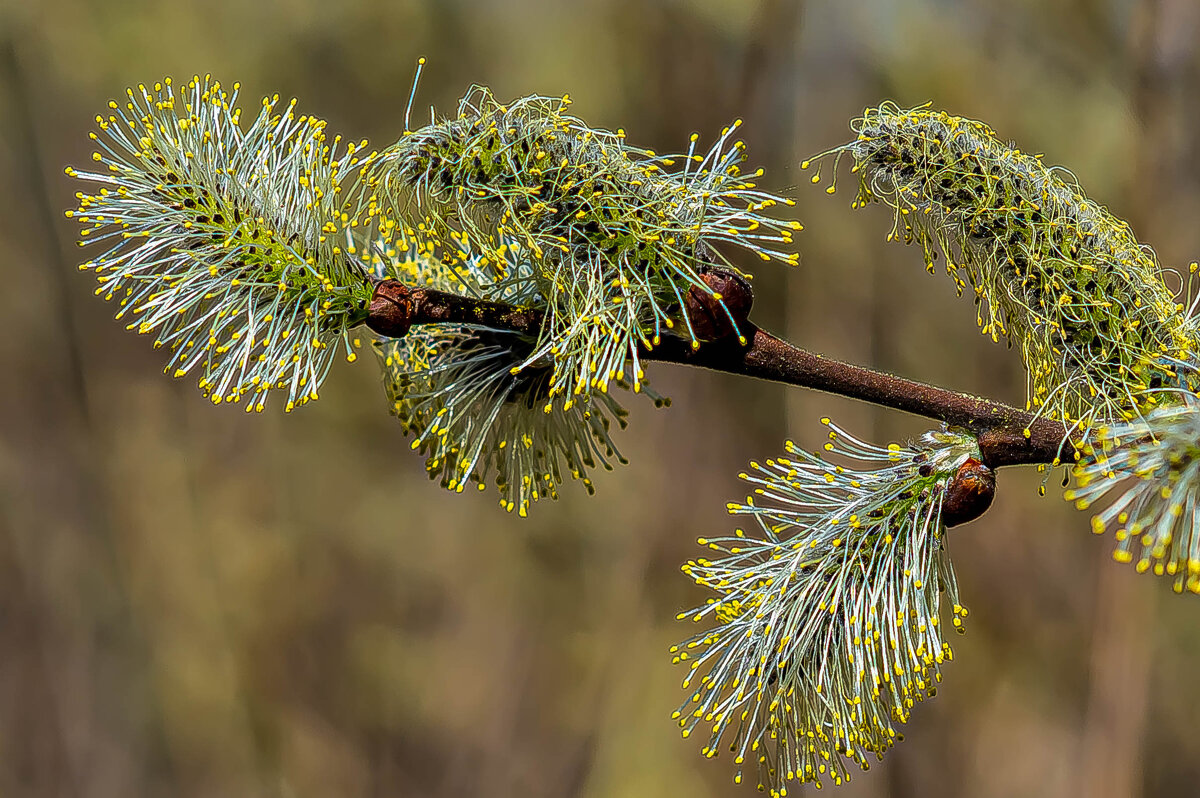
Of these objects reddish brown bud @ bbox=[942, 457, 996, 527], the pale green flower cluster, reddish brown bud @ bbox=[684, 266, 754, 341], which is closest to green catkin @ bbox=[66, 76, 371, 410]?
the pale green flower cluster

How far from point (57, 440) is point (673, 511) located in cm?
293

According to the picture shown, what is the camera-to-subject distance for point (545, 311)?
1265mm

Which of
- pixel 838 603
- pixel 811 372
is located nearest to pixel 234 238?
pixel 811 372

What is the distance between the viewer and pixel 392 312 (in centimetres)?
121

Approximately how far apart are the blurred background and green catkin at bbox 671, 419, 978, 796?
2854 millimetres

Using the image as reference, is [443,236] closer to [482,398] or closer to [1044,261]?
[482,398]

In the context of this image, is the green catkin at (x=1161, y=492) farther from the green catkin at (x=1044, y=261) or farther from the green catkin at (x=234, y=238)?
the green catkin at (x=234, y=238)

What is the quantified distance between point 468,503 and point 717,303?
404cm

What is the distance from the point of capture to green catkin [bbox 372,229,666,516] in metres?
1.37

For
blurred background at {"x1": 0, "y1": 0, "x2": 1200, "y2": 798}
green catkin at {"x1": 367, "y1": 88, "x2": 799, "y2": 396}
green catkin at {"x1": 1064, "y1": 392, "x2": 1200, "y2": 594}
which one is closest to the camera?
green catkin at {"x1": 1064, "y1": 392, "x2": 1200, "y2": 594}

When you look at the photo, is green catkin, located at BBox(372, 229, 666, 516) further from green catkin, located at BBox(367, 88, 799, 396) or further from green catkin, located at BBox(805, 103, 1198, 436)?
green catkin, located at BBox(805, 103, 1198, 436)

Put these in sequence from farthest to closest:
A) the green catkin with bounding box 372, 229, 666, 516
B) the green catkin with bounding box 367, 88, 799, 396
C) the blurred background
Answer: the blurred background → the green catkin with bounding box 372, 229, 666, 516 → the green catkin with bounding box 367, 88, 799, 396

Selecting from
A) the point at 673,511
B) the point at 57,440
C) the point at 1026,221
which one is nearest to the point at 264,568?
the point at 57,440

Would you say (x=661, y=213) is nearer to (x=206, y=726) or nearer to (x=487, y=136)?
(x=487, y=136)
